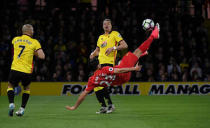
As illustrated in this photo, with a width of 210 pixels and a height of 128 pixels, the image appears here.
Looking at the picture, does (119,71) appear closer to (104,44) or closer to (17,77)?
(104,44)

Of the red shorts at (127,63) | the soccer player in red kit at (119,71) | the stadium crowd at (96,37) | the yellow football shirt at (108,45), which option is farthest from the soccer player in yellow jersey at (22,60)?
the stadium crowd at (96,37)

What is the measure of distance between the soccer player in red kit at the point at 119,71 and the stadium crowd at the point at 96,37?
9.49 metres

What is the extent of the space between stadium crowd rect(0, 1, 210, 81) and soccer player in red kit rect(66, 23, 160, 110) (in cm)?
949

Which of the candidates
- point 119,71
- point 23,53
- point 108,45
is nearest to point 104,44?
point 108,45

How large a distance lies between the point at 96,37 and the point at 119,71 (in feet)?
42.2

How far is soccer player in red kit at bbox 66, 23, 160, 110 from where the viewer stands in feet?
30.9

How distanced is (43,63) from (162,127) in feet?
42.0

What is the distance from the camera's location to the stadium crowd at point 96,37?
19844mm

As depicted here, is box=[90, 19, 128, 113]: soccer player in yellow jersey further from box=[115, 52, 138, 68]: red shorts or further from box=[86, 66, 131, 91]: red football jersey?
box=[115, 52, 138, 68]: red shorts

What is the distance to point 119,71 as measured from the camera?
9328mm

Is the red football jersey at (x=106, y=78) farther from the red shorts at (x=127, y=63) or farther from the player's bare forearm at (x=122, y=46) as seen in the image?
the player's bare forearm at (x=122, y=46)

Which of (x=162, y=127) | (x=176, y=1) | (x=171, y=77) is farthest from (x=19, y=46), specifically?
(x=176, y=1)

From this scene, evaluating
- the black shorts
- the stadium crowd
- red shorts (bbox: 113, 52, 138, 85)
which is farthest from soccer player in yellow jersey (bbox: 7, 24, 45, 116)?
the stadium crowd

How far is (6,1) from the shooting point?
23.3 metres
